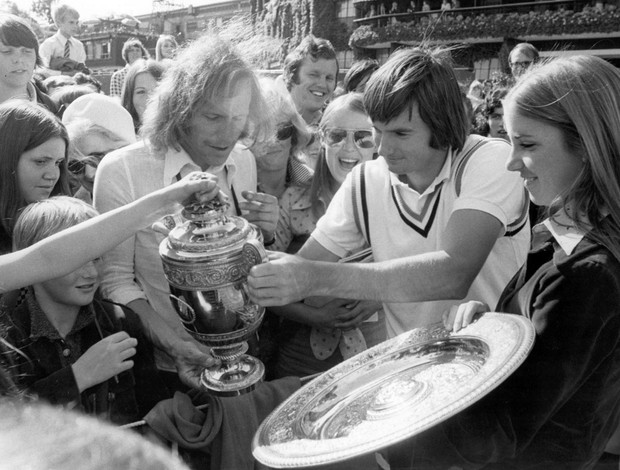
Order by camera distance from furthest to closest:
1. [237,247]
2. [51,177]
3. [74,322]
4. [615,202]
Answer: [51,177] < [74,322] < [237,247] < [615,202]

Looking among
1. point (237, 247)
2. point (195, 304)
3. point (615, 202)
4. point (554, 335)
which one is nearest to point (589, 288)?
point (554, 335)

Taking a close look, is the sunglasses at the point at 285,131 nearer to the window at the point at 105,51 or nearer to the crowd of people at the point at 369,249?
the crowd of people at the point at 369,249

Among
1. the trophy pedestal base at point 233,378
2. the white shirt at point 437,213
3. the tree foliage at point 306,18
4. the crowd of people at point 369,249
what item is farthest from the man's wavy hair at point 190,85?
the tree foliage at point 306,18

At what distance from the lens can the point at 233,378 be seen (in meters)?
1.75

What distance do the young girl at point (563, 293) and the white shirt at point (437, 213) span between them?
26 centimetres

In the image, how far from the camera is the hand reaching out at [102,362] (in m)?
1.68

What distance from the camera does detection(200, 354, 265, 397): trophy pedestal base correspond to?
171 centimetres

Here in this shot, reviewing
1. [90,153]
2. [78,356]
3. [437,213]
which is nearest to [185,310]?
[78,356]

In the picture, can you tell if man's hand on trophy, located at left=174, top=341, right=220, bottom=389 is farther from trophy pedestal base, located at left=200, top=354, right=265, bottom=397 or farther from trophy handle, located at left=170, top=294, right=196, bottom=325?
trophy handle, located at left=170, top=294, right=196, bottom=325

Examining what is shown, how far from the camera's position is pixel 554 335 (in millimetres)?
1353

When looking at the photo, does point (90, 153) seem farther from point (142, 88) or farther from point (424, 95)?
point (424, 95)

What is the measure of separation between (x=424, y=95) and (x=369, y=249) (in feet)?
1.99

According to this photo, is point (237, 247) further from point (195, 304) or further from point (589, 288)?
point (589, 288)

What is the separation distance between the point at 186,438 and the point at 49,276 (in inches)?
24.1
